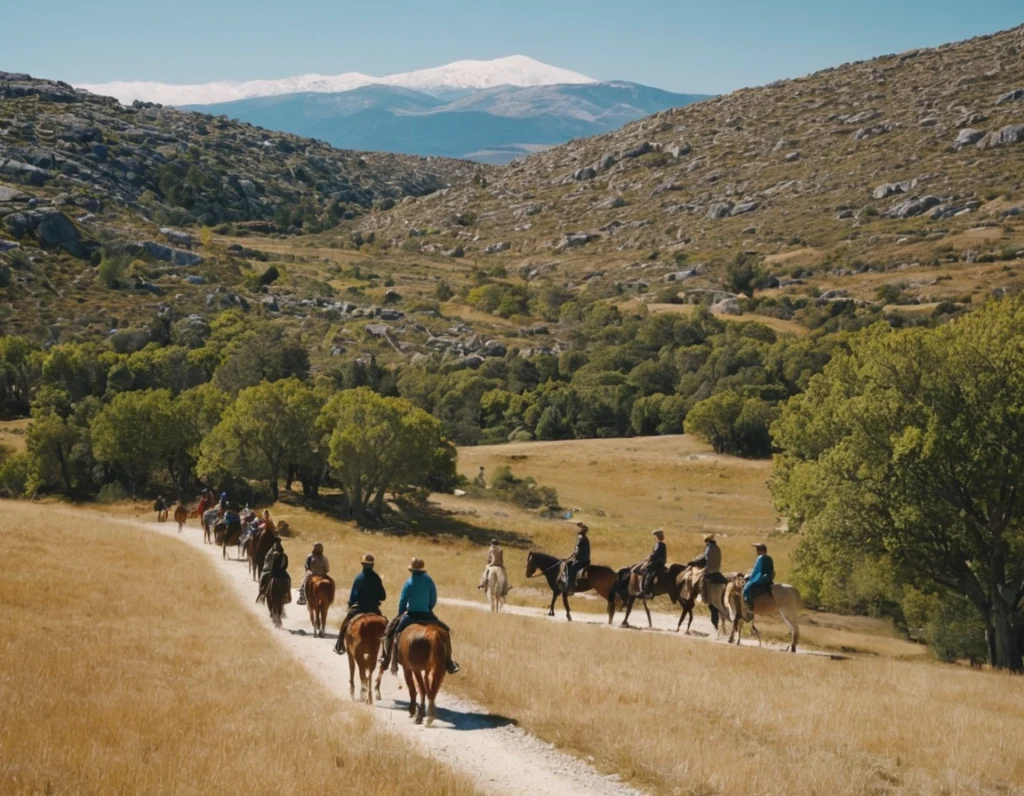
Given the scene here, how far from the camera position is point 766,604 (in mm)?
26516

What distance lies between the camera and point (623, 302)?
179 meters

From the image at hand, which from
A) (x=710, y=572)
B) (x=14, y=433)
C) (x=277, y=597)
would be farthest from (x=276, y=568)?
(x=14, y=433)

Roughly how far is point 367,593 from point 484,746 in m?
4.58

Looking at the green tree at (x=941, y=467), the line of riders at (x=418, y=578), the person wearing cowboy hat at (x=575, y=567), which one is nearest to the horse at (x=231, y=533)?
the line of riders at (x=418, y=578)

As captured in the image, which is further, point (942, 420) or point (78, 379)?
point (78, 379)

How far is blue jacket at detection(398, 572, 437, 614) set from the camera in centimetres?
1575

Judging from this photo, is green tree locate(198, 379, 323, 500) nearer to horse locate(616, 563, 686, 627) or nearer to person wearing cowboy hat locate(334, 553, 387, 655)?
horse locate(616, 563, 686, 627)

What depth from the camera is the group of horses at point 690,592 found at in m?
26.5

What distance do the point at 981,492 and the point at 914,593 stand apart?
38.9ft

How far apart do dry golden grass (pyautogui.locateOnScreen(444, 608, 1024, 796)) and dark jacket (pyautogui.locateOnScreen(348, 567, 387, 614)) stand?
2.01 m

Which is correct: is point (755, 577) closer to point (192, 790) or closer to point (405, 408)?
point (192, 790)

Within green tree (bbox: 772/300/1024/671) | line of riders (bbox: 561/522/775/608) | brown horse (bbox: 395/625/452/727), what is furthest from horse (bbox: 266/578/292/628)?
green tree (bbox: 772/300/1024/671)

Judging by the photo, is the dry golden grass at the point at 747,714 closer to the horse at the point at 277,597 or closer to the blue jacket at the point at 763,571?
the blue jacket at the point at 763,571

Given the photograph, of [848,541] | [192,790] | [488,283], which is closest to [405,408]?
[848,541]
